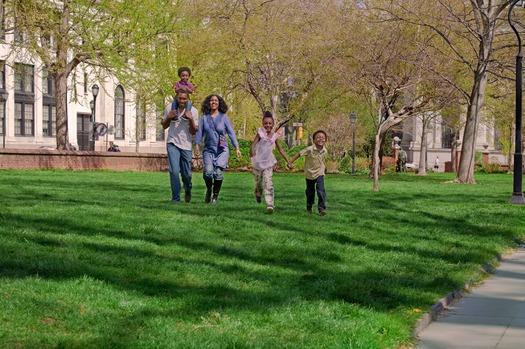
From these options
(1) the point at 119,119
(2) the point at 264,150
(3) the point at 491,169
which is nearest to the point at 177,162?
(2) the point at 264,150

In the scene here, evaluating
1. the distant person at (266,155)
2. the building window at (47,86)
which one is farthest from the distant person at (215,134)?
the building window at (47,86)

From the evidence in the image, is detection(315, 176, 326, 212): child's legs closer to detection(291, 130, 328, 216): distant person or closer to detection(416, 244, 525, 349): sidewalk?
detection(291, 130, 328, 216): distant person

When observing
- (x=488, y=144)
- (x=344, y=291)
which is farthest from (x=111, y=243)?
(x=488, y=144)

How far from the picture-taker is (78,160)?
137ft

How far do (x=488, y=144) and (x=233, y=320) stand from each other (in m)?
81.3

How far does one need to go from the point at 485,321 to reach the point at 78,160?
35.6m

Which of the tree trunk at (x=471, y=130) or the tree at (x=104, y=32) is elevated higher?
the tree at (x=104, y=32)

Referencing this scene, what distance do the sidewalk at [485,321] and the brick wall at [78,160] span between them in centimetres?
3114

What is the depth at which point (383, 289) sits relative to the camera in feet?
27.2

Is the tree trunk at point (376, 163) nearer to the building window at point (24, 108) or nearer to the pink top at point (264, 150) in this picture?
the pink top at point (264, 150)

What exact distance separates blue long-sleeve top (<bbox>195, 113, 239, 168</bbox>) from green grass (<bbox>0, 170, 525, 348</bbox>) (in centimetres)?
93

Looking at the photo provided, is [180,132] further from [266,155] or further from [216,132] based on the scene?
[266,155]

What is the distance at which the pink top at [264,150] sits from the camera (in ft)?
50.4

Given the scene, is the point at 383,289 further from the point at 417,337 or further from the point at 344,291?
the point at 417,337
